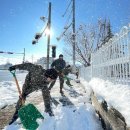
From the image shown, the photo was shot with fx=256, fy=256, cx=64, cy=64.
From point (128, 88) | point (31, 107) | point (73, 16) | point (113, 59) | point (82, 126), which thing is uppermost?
point (73, 16)

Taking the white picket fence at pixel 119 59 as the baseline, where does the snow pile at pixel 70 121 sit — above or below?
below

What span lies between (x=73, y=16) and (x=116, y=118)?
20371 mm

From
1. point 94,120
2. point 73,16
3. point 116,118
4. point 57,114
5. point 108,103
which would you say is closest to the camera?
point 116,118

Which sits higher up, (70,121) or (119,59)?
(119,59)

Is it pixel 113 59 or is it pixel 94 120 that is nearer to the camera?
pixel 94 120

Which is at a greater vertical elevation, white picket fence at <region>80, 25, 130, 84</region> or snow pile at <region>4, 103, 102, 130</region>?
white picket fence at <region>80, 25, 130, 84</region>

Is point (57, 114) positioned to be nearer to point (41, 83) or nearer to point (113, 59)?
point (41, 83)

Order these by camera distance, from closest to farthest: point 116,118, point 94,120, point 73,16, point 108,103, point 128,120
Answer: point 128,120 < point 116,118 < point 108,103 < point 94,120 < point 73,16

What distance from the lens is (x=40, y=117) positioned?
5.39 meters

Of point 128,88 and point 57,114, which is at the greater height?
point 128,88

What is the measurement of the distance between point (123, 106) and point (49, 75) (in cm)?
184

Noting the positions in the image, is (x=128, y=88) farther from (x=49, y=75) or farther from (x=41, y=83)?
(x=41, y=83)

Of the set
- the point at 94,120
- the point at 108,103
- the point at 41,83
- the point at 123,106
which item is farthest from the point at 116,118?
the point at 41,83

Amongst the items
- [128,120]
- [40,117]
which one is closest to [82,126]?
[40,117]
